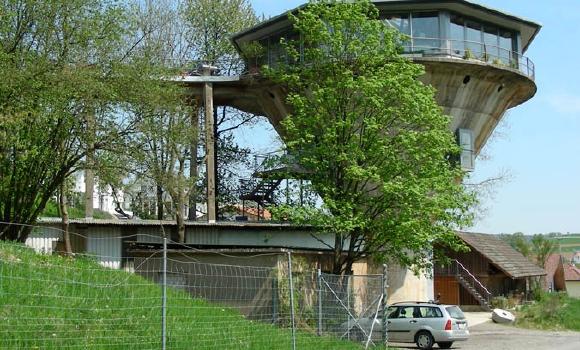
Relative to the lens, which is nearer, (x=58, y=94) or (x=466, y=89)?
(x=58, y=94)

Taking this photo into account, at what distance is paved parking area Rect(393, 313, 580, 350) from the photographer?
26.1 m

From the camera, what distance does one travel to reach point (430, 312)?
83.7 ft

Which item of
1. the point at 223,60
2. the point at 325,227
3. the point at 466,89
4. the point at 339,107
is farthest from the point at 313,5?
the point at 223,60

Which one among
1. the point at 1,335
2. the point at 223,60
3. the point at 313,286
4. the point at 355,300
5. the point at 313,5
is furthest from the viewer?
the point at 223,60

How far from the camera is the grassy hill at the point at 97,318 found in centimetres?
993

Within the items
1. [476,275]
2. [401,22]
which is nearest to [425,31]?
[401,22]

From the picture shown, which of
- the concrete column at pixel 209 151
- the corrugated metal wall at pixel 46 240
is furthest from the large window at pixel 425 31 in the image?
the corrugated metal wall at pixel 46 240

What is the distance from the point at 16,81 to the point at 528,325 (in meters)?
26.7

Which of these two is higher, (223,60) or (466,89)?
(223,60)

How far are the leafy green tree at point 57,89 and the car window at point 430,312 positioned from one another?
436 inches

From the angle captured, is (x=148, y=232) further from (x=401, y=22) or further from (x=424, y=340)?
(x=401, y=22)

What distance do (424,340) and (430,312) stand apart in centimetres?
93

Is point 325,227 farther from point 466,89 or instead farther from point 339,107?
point 466,89

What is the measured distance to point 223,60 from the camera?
4662 centimetres
